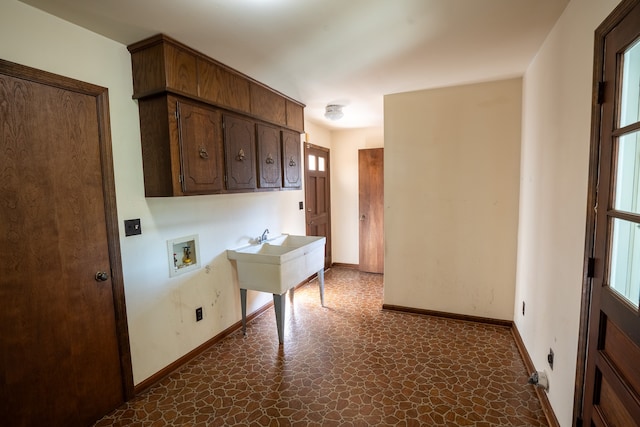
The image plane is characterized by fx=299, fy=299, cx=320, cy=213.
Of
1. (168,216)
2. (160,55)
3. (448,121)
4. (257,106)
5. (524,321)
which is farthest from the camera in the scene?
(448,121)

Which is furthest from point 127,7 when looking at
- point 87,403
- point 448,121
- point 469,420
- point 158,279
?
point 469,420

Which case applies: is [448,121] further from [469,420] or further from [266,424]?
[266,424]

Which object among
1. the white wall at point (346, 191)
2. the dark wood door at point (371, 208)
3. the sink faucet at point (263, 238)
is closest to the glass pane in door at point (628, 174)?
the sink faucet at point (263, 238)

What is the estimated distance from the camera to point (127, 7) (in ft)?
5.23

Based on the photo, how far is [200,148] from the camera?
2221 millimetres

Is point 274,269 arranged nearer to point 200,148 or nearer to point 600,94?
point 200,148

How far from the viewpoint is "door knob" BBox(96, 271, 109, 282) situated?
6.18 ft

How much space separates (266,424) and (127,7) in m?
2.49

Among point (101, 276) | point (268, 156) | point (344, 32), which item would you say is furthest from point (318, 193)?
point (101, 276)

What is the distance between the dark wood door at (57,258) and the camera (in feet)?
5.02

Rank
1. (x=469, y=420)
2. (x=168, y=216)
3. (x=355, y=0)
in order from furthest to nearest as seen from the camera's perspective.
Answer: (x=168, y=216), (x=469, y=420), (x=355, y=0)

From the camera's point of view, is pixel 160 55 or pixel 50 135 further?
pixel 160 55

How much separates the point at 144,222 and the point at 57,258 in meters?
0.53

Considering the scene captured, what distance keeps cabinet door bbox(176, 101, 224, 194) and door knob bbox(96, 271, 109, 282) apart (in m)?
0.71
